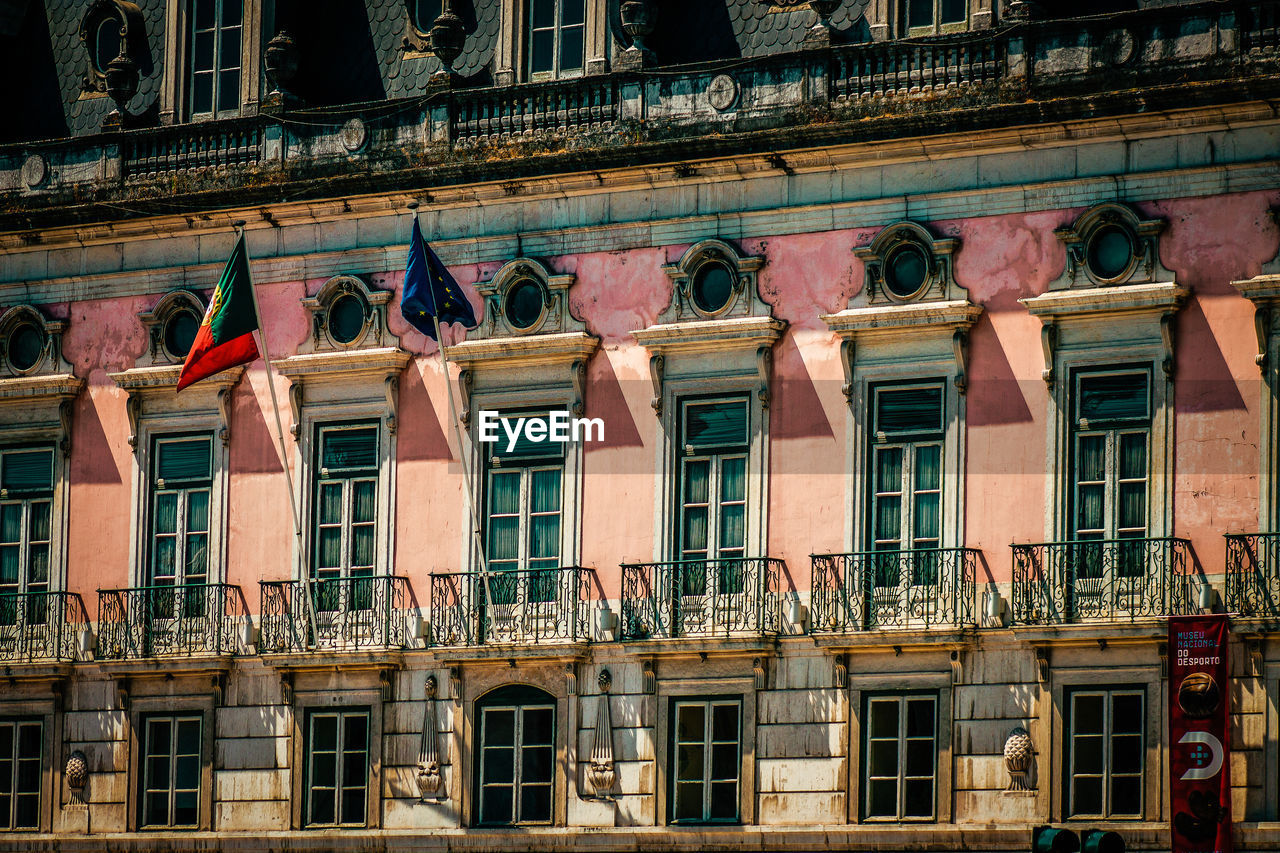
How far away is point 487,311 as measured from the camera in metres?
31.6

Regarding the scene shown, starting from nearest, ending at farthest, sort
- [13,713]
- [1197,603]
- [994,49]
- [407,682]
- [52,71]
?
[1197,603]
[994,49]
[407,682]
[13,713]
[52,71]

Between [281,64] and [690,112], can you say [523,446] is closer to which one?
[690,112]

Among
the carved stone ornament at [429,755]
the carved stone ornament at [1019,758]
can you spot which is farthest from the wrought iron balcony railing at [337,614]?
the carved stone ornament at [1019,758]

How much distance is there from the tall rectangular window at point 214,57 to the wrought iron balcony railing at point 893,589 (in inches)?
413

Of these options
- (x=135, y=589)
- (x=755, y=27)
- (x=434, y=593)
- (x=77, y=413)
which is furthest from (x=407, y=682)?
(x=755, y=27)

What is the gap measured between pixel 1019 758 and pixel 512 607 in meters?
6.35

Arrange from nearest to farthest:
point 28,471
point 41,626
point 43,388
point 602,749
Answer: point 602,749 < point 41,626 < point 43,388 < point 28,471

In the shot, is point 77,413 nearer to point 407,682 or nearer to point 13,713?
point 13,713

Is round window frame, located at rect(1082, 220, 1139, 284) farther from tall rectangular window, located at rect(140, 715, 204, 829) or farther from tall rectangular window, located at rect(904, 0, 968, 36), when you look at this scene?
tall rectangular window, located at rect(140, 715, 204, 829)

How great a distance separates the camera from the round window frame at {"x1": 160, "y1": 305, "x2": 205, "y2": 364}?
3331cm

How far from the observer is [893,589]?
29.0 m

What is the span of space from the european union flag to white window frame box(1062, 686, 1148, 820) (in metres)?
8.20

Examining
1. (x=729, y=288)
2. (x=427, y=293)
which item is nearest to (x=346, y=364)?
(x=427, y=293)

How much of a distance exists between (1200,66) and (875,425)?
5.18m
